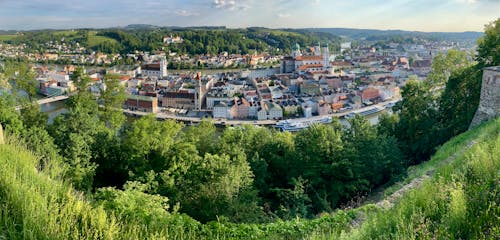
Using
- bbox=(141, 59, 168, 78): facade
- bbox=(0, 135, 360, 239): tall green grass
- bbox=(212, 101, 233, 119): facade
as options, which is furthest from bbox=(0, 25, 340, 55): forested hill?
bbox=(0, 135, 360, 239): tall green grass

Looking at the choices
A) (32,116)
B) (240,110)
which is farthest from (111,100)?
(240,110)

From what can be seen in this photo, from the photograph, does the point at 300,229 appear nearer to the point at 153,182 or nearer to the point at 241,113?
the point at 153,182

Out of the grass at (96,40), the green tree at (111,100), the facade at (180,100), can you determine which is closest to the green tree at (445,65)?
the green tree at (111,100)

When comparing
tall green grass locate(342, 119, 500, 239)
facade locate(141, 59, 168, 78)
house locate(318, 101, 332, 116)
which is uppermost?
tall green grass locate(342, 119, 500, 239)

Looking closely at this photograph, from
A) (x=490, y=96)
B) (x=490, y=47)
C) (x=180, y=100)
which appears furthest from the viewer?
(x=180, y=100)

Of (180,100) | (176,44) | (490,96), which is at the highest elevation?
(176,44)

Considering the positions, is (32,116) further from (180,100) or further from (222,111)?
(180,100)

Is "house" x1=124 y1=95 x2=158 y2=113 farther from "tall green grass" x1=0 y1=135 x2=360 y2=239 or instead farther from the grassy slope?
"tall green grass" x1=0 y1=135 x2=360 y2=239
